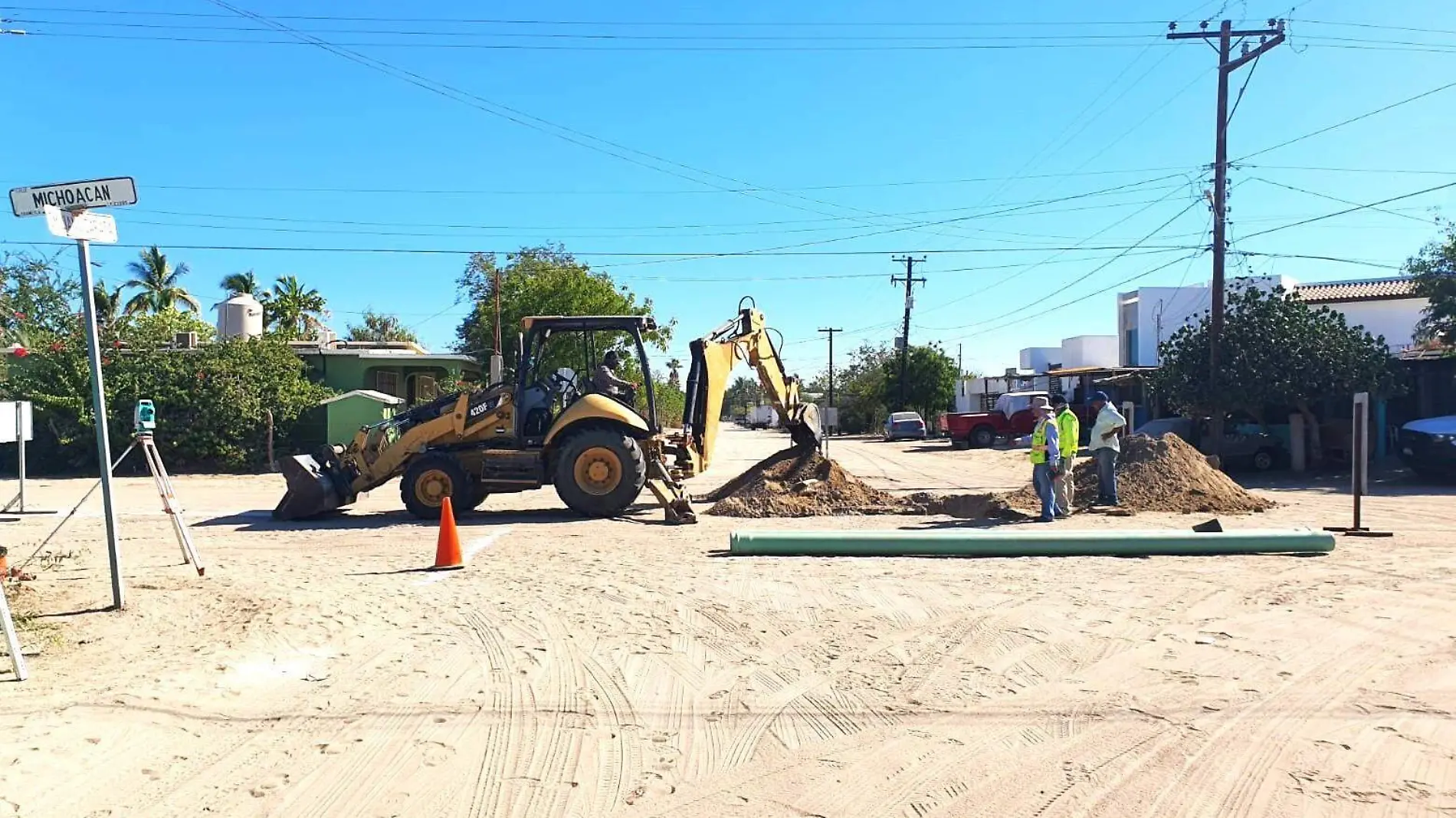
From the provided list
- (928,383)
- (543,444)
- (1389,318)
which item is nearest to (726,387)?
(543,444)

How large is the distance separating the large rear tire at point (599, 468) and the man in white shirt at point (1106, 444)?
6378 millimetres

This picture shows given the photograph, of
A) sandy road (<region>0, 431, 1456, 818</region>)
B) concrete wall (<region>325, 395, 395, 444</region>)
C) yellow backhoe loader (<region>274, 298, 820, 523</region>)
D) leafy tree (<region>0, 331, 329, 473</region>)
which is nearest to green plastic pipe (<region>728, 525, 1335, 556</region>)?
sandy road (<region>0, 431, 1456, 818</region>)

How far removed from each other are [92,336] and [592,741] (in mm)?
4914

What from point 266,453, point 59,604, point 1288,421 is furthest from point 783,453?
point 266,453

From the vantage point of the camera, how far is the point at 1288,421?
73.5ft

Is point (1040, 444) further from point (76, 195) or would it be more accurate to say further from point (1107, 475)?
point (76, 195)

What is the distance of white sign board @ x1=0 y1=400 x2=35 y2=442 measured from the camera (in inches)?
498

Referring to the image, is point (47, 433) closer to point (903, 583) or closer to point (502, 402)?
point (502, 402)

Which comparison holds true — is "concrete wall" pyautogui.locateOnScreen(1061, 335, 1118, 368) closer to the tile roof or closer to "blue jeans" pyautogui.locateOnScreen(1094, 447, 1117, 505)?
the tile roof

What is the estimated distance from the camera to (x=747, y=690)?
548 cm

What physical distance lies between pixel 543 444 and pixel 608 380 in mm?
1282

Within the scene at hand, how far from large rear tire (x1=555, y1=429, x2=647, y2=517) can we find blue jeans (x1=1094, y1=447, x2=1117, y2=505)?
21.5ft

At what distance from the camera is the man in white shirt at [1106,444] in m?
13.3

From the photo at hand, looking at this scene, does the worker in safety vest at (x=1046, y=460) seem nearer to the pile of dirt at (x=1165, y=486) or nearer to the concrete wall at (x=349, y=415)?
the pile of dirt at (x=1165, y=486)
